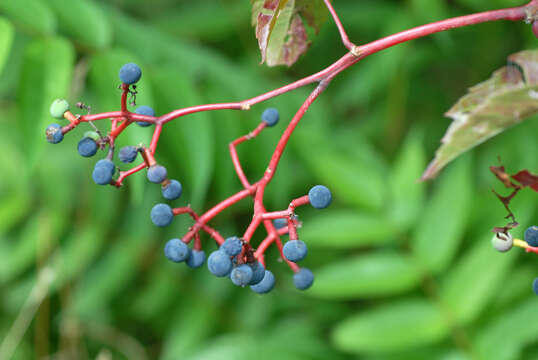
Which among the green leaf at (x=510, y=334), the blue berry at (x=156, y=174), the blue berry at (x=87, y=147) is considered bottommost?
the blue berry at (x=156, y=174)

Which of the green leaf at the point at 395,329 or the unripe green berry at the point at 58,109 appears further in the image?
the green leaf at the point at 395,329

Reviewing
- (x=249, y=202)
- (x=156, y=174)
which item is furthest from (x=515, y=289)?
(x=156, y=174)

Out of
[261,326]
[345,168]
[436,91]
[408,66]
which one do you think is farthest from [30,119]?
[436,91]

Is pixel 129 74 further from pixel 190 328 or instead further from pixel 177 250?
pixel 190 328

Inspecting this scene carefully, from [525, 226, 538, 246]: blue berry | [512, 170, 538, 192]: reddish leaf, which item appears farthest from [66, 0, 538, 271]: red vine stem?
[525, 226, 538, 246]: blue berry

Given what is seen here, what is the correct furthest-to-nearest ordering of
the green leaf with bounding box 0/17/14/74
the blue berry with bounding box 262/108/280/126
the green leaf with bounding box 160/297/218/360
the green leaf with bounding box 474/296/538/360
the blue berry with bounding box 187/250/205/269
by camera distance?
the green leaf with bounding box 160/297/218/360, the green leaf with bounding box 474/296/538/360, the green leaf with bounding box 0/17/14/74, the blue berry with bounding box 262/108/280/126, the blue berry with bounding box 187/250/205/269

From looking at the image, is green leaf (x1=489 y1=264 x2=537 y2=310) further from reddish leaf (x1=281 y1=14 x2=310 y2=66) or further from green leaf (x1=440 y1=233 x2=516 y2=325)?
reddish leaf (x1=281 y1=14 x2=310 y2=66)

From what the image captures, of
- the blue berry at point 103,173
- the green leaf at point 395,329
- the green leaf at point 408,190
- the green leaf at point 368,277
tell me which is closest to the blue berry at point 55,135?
the blue berry at point 103,173

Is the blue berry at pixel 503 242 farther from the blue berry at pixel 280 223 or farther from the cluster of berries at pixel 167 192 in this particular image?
the blue berry at pixel 280 223
